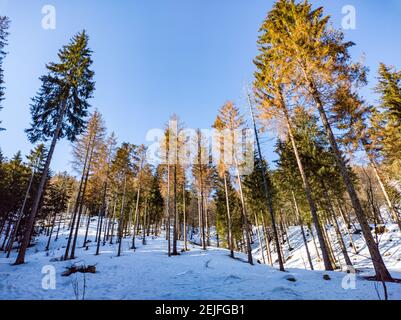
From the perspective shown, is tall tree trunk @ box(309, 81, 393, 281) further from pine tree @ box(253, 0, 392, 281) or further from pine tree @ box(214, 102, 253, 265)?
pine tree @ box(214, 102, 253, 265)

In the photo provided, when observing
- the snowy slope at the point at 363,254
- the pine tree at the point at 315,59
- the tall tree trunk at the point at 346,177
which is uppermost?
the pine tree at the point at 315,59

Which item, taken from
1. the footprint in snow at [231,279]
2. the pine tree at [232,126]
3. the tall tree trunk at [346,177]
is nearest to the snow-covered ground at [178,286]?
the footprint in snow at [231,279]

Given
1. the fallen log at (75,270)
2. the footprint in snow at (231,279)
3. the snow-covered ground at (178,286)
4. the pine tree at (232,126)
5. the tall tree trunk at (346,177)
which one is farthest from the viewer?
the pine tree at (232,126)

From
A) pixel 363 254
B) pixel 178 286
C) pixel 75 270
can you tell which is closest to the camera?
pixel 178 286

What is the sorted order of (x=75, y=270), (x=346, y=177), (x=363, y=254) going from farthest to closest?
(x=363, y=254)
(x=75, y=270)
(x=346, y=177)

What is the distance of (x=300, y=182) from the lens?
720 inches

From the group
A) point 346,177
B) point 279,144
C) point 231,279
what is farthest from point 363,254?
point 231,279

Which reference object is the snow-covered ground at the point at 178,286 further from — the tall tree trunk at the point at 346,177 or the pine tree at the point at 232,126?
the pine tree at the point at 232,126

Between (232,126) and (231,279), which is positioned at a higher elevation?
(232,126)

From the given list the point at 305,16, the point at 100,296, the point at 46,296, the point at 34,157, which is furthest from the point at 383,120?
the point at 34,157

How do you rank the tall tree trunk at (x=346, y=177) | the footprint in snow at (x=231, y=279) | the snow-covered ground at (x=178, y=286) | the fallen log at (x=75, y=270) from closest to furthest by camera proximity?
the snow-covered ground at (x=178, y=286), the tall tree trunk at (x=346, y=177), the footprint in snow at (x=231, y=279), the fallen log at (x=75, y=270)

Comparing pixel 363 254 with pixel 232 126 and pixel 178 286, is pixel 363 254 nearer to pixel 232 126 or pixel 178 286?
pixel 232 126

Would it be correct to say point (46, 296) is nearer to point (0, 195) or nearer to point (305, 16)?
point (305, 16)

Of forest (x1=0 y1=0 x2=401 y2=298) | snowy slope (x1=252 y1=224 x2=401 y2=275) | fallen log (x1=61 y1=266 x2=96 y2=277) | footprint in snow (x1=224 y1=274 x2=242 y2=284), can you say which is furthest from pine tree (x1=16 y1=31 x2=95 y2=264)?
snowy slope (x1=252 y1=224 x2=401 y2=275)
